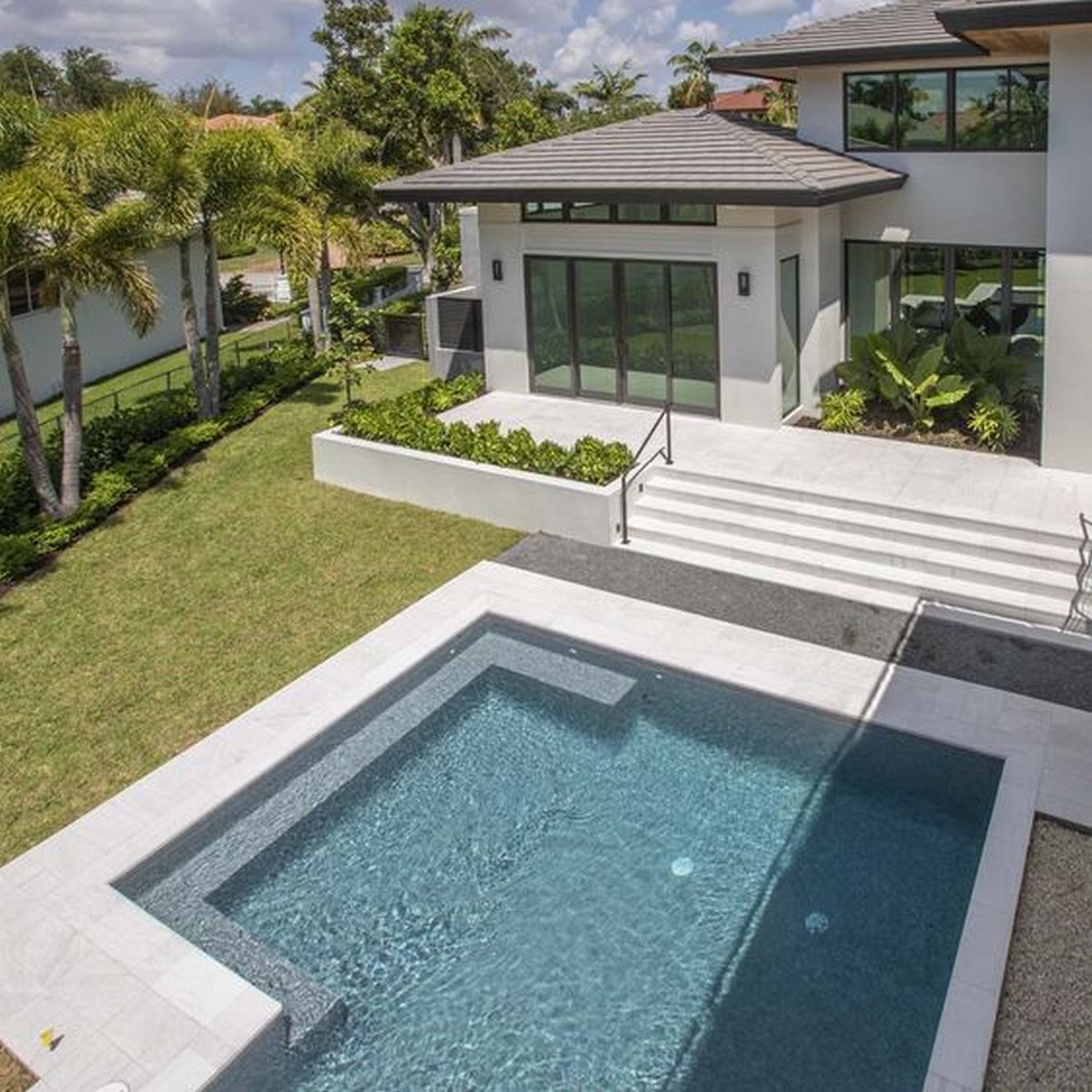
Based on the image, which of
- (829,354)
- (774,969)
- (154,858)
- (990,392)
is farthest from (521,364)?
(774,969)

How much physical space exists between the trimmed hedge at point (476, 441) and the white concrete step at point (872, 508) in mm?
829

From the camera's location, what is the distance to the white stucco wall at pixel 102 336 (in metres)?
23.6

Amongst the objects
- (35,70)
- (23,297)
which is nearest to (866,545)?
(23,297)

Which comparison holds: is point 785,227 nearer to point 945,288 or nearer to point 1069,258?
point 945,288

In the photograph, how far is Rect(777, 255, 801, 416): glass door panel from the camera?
15.9m

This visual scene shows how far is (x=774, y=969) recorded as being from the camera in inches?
277

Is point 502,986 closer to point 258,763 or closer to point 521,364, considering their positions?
point 258,763

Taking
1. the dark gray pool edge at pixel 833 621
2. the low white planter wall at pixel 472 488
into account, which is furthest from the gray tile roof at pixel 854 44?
the dark gray pool edge at pixel 833 621

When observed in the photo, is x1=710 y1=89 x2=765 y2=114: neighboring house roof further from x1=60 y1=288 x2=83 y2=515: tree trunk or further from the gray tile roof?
x1=60 y1=288 x2=83 y2=515: tree trunk

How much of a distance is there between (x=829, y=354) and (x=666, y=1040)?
43.1 feet

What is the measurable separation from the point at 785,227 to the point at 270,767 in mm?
11156

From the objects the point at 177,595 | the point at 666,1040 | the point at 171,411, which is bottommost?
the point at 666,1040

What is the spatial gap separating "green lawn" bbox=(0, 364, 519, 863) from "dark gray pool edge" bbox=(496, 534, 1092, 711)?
129cm

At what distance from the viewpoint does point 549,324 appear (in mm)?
18125
